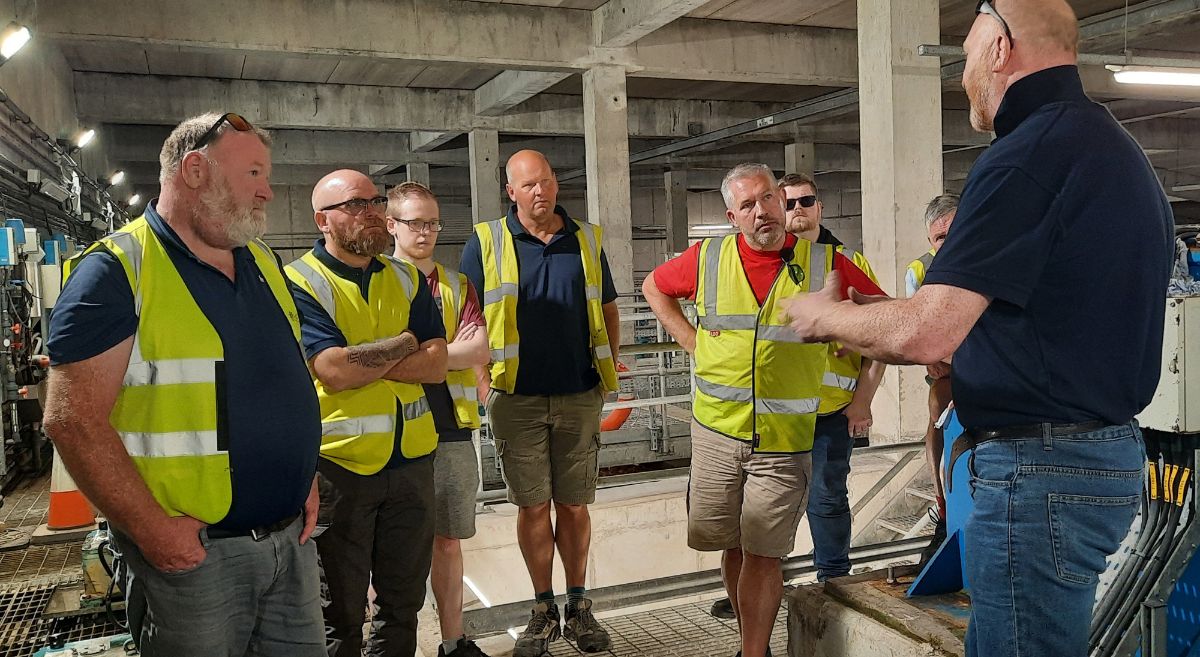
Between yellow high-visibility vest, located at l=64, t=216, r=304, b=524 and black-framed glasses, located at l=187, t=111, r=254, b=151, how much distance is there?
25cm

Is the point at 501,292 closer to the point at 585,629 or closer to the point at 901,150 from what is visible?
the point at 585,629

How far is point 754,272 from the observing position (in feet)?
11.4

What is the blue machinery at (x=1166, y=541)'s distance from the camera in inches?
89.3

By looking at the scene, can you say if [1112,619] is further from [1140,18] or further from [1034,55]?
[1140,18]

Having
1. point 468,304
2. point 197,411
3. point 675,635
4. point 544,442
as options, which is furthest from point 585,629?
point 197,411

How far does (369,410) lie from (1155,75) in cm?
693

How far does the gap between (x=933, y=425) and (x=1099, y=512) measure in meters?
3.13

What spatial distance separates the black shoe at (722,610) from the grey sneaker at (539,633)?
2.83ft

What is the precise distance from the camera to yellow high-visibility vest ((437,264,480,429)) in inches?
142

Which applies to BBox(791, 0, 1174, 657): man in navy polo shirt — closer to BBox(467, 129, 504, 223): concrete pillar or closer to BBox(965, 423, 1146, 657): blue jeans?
BBox(965, 423, 1146, 657): blue jeans

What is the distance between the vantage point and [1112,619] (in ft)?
7.69

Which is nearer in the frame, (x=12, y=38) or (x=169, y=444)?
(x=169, y=444)

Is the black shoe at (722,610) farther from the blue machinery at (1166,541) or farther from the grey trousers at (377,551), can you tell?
the blue machinery at (1166,541)

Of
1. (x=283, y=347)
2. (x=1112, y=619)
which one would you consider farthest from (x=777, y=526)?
(x=283, y=347)
